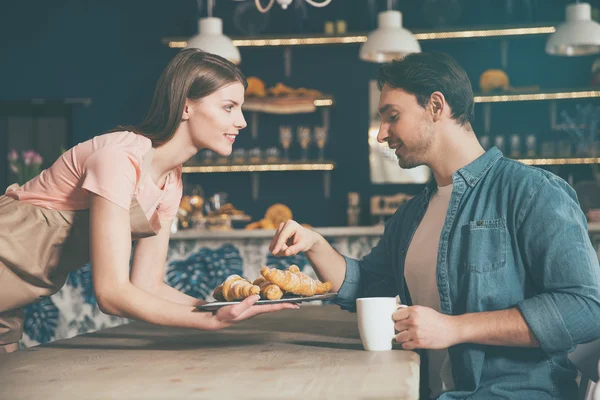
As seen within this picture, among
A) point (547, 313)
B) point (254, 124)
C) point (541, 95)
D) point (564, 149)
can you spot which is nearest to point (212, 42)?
point (254, 124)

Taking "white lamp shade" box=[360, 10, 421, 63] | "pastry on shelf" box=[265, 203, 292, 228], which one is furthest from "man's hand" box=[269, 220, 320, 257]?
"pastry on shelf" box=[265, 203, 292, 228]

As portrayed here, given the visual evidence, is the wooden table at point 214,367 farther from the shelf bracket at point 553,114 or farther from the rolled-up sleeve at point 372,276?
the shelf bracket at point 553,114

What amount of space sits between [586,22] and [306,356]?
4438 mm

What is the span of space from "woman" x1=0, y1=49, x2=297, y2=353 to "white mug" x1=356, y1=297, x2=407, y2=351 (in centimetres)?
18

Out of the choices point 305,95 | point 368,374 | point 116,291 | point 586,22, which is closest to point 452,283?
point 368,374

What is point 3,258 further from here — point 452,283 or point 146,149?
point 452,283

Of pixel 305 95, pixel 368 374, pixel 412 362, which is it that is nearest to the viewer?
pixel 368 374

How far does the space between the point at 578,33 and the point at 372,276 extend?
12.0 feet

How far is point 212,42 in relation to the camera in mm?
5258

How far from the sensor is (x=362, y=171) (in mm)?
7098

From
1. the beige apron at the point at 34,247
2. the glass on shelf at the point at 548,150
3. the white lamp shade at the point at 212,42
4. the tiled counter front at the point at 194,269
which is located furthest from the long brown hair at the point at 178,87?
the glass on shelf at the point at 548,150

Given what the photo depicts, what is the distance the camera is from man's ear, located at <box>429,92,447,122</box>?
2037 millimetres

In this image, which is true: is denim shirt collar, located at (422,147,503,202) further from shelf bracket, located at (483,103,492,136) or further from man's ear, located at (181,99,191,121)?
shelf bracket, located at (483,103,492,136)

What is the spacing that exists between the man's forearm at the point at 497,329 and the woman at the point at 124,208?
0.38 m
